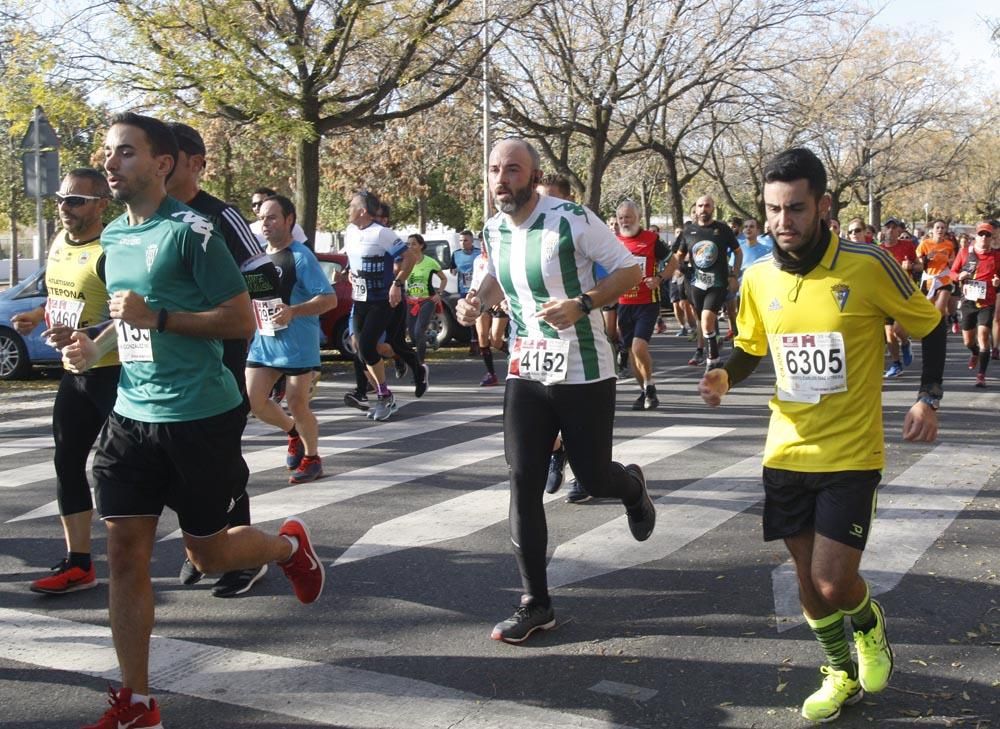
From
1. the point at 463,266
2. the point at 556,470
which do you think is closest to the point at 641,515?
the point at 556,470

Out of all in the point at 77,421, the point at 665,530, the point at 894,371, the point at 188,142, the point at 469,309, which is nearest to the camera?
the point at 469,309

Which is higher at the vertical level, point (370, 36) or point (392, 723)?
point (370, 36)

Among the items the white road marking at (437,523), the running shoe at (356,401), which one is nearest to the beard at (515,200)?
the white road marking at (437,523)

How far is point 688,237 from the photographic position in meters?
14.5

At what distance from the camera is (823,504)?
3828 mm

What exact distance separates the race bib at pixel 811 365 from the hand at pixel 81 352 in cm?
243

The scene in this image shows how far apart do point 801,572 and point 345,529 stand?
3293 mm

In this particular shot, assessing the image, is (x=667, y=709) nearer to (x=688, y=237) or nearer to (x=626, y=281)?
(x=626, y=281)

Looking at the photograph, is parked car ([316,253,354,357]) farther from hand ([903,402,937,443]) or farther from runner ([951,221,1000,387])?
hand ([903,402,937,443])

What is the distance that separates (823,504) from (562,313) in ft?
4.80

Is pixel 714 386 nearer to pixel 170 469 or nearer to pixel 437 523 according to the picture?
pixel 170 469

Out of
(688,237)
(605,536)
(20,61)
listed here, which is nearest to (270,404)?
(605,536)

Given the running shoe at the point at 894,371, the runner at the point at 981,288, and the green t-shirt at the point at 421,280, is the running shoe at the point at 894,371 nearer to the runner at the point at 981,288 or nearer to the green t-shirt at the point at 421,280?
the runner at the point at 981,288

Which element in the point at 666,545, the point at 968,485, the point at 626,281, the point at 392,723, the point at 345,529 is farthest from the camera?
the point at 968,485
